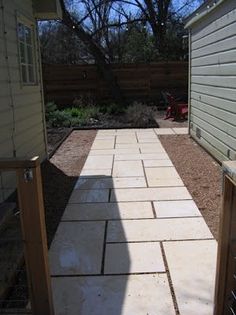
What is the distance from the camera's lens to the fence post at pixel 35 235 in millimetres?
1864

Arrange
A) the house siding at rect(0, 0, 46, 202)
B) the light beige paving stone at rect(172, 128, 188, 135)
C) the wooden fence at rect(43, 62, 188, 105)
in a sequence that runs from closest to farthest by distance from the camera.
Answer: the house siding at rect(0, 0, 46, 202), the light beige paving stone at rect(172, 128, 188, 135), the wooden fence at rect(43, 62, 188, 105)

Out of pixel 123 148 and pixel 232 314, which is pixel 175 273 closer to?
pixel 232 314

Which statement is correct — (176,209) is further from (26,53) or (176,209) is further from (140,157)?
(26,53)

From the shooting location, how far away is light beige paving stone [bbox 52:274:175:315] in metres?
2.44

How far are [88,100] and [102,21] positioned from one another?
7.41 meters

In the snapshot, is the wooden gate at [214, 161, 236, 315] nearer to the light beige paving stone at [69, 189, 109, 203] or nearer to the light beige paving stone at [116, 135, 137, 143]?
the light beige paving stone at [69, 189, 109, 203]

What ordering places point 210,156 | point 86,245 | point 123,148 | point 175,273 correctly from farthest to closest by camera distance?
point 123,148
point 210,156
point 86,245
point 175,273

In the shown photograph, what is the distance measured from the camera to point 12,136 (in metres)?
4.81

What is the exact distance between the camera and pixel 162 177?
5.39 m

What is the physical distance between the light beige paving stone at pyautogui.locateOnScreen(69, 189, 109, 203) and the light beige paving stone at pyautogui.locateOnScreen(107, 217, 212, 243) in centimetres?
76


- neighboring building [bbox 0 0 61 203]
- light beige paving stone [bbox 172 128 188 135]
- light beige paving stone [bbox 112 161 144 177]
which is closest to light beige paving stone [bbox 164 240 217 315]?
neighboring building [bbox 0 0 61 203]

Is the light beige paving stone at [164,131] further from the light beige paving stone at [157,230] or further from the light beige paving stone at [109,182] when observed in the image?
the light beige paving stone at [157,230]

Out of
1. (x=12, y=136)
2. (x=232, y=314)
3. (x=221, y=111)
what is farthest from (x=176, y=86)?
(x=232, y=314)

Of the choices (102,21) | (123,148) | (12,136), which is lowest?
(123,148)
